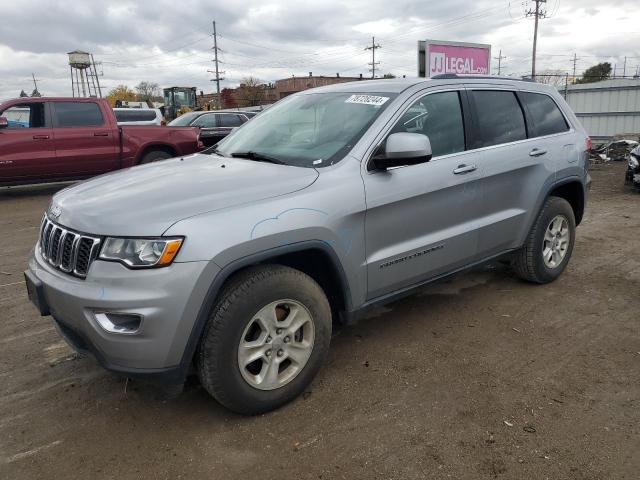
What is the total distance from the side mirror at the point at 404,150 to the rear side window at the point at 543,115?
5.73ft

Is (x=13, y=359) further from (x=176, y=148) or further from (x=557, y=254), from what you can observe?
(x=176, y=148)

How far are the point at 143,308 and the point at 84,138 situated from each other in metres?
8.65

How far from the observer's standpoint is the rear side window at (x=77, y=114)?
386 inches

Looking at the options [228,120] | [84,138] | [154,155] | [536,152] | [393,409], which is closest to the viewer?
[393,409]

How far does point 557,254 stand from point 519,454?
2748mm

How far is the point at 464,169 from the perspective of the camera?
367 cm

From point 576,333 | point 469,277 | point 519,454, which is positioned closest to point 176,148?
point 469,277

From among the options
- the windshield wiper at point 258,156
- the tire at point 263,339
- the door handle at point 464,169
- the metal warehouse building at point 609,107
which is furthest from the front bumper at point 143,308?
the metal warehouse building at point 609,107

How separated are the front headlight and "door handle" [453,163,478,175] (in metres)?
2.03

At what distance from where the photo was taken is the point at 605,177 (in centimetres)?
1238

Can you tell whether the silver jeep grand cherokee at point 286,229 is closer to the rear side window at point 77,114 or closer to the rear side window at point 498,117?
the rear side window at point 498,117

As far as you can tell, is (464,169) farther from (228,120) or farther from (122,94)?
(122,94)

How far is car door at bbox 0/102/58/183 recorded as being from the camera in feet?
30.7

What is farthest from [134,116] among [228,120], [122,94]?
[122,94]
